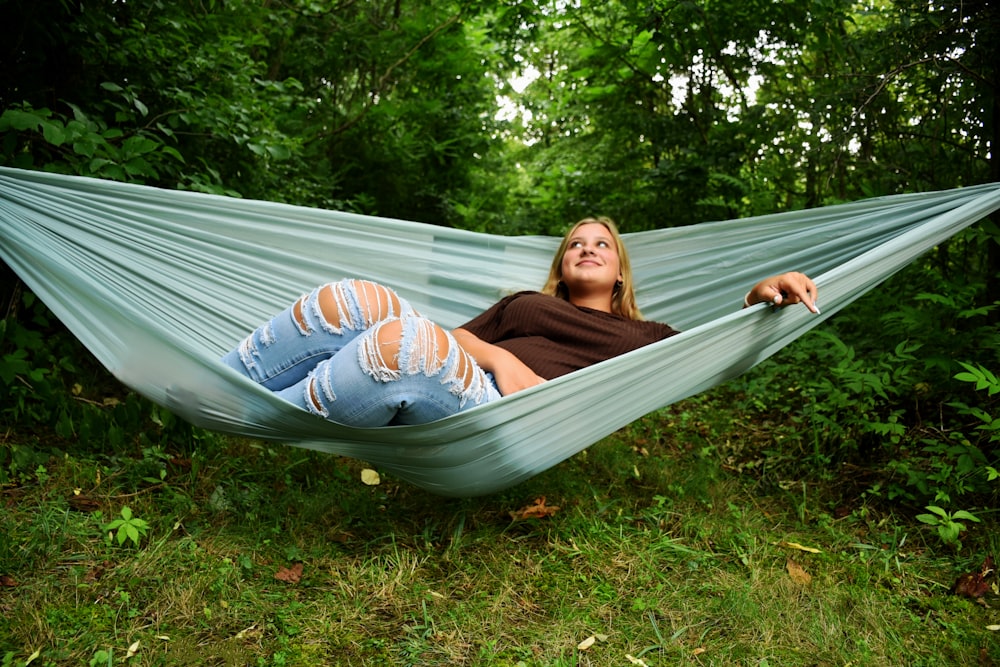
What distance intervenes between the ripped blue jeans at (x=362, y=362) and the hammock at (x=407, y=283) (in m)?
0.06

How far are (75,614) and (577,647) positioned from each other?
842 mm

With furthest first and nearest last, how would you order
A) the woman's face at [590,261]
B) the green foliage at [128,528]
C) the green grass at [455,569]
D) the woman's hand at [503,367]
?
the woman's face at [590,261] → the woman's hand at [503,367] → the green foliage at [128,528] → the green grass at [455,569]

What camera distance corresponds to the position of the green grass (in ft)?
3.83

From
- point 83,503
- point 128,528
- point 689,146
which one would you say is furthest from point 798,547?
point 689,146

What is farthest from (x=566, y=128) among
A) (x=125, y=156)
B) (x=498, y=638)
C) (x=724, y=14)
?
(x=498, y=638)

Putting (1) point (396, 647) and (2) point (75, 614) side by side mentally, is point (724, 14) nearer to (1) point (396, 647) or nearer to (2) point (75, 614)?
(1) point (396, 647)

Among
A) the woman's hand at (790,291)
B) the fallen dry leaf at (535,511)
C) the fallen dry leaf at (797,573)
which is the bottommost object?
the fallen dry leaf at (797,573)

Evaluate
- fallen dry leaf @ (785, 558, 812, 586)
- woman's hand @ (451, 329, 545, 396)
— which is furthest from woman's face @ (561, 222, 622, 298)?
fallen dry leaf @ (785, 558, 812, 586)

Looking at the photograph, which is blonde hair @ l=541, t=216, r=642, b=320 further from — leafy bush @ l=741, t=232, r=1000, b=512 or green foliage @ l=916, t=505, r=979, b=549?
green foliage @ l=916, t=505, r=979, b=549

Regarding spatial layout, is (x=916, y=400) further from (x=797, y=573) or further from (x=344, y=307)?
(x=344, y=307)

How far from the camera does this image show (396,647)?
Result: 1.17m

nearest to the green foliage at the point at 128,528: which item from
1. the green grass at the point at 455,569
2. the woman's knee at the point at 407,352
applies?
the green grass at the point at 455,569

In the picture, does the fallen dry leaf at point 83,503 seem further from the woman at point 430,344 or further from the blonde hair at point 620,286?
the blonde hair at point 620,286

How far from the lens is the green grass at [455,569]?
117cm
